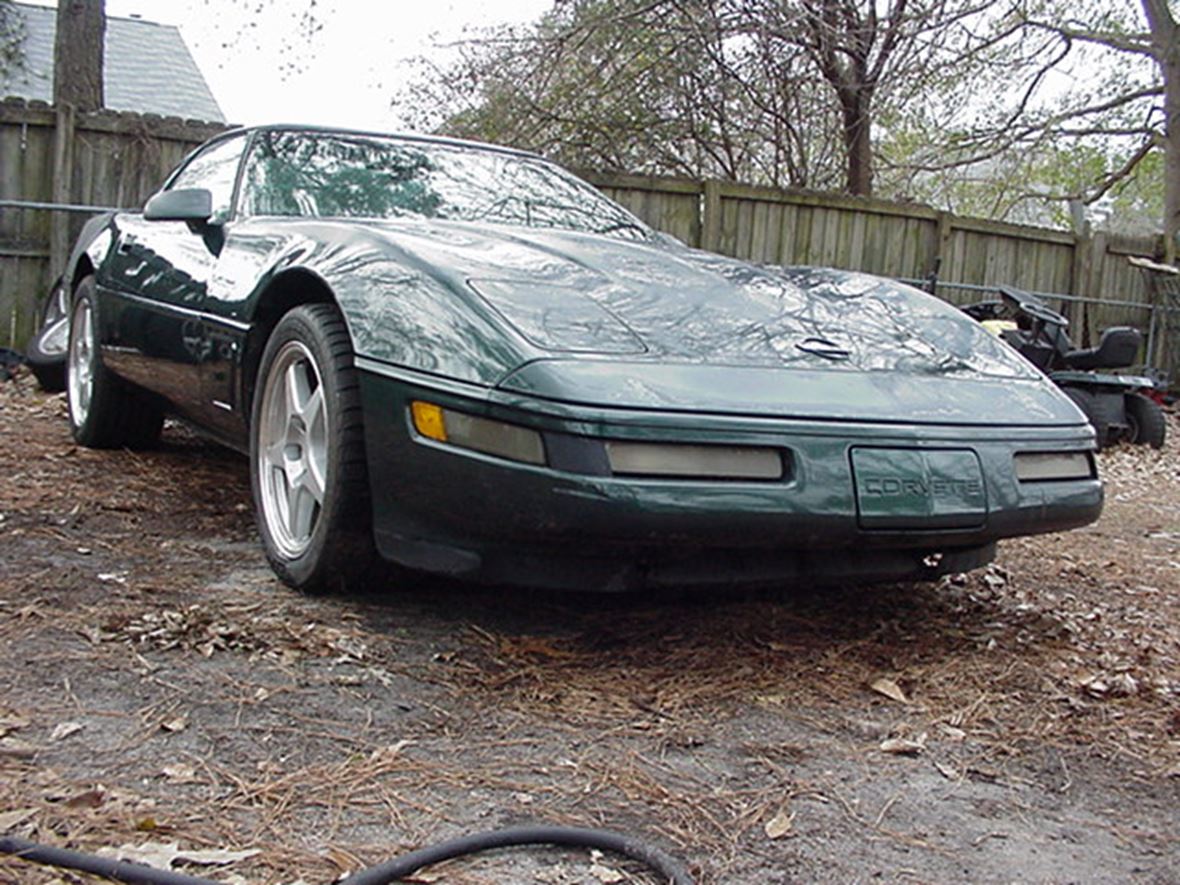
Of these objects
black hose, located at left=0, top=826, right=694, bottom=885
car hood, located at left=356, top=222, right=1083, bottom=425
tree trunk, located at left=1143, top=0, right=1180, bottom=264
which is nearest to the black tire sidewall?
car hood, located at left=356, top=222, right=1083, bottom=425

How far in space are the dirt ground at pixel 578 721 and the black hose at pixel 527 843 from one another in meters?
0.02

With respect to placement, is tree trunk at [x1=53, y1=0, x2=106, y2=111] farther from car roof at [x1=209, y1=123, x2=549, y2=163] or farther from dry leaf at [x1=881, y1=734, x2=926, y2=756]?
dry leaf at [x1=881, y1=734, x2=926, y2=756]

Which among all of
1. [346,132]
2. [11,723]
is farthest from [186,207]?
[11,723]

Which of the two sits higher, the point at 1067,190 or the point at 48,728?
the point at 1067,190

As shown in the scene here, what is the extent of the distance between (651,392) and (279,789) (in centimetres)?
110

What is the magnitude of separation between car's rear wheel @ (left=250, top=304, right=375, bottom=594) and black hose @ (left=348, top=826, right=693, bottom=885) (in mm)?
1269

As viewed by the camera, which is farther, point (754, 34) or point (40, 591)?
point (754, 34)

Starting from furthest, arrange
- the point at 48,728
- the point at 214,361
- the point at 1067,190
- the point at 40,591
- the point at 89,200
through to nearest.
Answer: the point at 1067,190, the point at 89,200, the point at 214,361, the point at 40,591, the point at 48,728

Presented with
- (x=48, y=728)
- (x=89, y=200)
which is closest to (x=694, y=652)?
(x=48, y=728)

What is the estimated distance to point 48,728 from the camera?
223 centimetres

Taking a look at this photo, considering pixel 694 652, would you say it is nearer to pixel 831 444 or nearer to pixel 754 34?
pixel 831 444

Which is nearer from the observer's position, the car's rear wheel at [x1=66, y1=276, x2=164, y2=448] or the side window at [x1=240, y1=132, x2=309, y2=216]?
the side window at [x1=240, y1=132, x2=309, y2=216]

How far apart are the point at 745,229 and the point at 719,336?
691 centimetres

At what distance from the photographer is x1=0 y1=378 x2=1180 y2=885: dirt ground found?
1915mm
